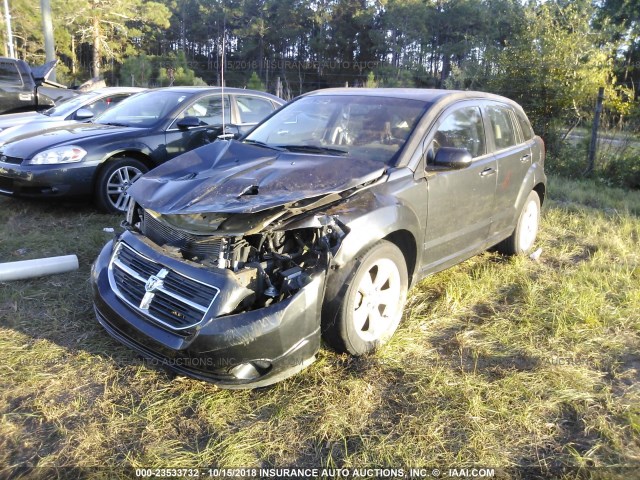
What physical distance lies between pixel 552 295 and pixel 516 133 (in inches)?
63.5

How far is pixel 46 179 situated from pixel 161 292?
11.4 ft

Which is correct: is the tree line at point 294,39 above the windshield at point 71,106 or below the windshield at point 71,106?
above

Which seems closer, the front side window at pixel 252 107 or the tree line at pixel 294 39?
the front side window at pixel 252 107

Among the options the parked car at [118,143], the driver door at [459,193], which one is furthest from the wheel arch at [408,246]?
the parked car at [118,143]

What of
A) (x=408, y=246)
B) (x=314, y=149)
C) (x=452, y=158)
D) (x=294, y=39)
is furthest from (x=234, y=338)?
(x=294, y=39)

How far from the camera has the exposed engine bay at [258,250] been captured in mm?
2695

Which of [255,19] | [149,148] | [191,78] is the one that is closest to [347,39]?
[255,19]

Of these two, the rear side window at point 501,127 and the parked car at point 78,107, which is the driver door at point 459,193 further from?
the parked car at point 78,107

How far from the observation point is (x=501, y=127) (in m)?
4.63

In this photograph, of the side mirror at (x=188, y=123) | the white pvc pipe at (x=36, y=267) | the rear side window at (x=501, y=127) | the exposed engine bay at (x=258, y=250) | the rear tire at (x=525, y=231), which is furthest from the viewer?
the side mirror at (x=188, y=123)

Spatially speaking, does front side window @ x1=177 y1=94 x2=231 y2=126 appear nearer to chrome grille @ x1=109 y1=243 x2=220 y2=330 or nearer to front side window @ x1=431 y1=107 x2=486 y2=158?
front side window @ x1=431 y1=107 x2=486 y2=158

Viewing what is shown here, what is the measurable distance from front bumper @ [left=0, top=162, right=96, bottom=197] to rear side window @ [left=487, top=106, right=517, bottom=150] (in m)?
4.15

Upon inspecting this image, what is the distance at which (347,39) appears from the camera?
1750 inches

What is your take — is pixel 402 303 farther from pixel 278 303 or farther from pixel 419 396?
pixel 278 303
